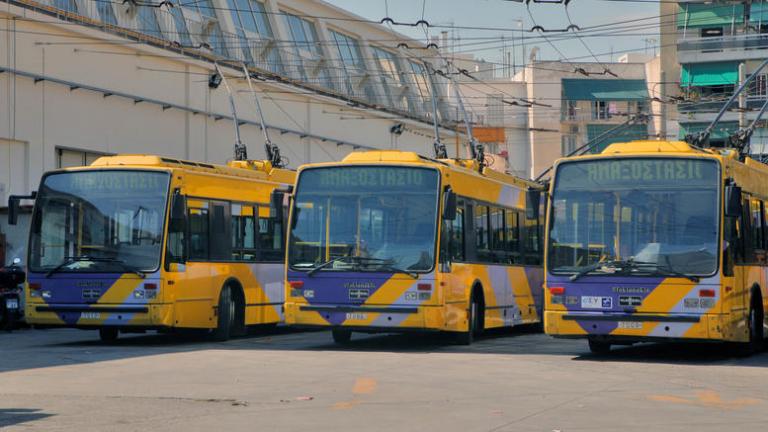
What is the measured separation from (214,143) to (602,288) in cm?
2341

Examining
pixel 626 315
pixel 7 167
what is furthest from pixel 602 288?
pixel 7 167

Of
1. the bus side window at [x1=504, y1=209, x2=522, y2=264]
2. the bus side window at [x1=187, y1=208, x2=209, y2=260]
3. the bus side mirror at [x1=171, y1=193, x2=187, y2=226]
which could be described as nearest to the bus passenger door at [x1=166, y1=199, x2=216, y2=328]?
the bus side window at [x1=187, y1=208, x2=209, y2=260]

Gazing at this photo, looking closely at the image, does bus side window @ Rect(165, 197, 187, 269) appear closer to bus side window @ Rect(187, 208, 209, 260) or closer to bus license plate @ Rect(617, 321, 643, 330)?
bus side window @ Rect(187, 208, 209, 260)

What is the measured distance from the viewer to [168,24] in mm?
38594

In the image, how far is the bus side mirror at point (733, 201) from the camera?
17.4 metres

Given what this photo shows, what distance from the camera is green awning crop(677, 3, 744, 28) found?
206ft

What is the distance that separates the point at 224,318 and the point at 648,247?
7.60m

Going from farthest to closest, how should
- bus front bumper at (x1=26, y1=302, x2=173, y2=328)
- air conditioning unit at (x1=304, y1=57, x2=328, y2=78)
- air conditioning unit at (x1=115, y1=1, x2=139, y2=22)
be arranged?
air conditioning unit at (x1=304, y1=57, x2=328, y2=78) < air conditioning unit at (x1=115, y1=1, x2=139, y2=22) < bus front bumper at (x1=26, y1=302, x2=173, y2=328)

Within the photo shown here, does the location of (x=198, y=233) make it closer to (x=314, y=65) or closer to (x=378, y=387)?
(x=378, y=387)

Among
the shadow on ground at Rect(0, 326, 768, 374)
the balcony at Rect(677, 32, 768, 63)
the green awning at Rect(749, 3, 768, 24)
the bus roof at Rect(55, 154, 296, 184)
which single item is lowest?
the shadow on ground at Rect(0, 326, 768, 374)

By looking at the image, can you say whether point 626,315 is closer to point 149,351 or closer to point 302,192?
point 302,192

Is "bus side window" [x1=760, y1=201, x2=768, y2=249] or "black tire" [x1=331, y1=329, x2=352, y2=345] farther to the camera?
"black tire" [x1=331, y1=329, x2=352, y2=345]

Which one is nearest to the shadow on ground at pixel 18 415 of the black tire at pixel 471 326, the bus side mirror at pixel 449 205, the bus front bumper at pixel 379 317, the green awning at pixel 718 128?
the bus front bumper at pixel 379 317

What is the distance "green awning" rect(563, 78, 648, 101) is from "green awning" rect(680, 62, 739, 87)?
1184 cm
